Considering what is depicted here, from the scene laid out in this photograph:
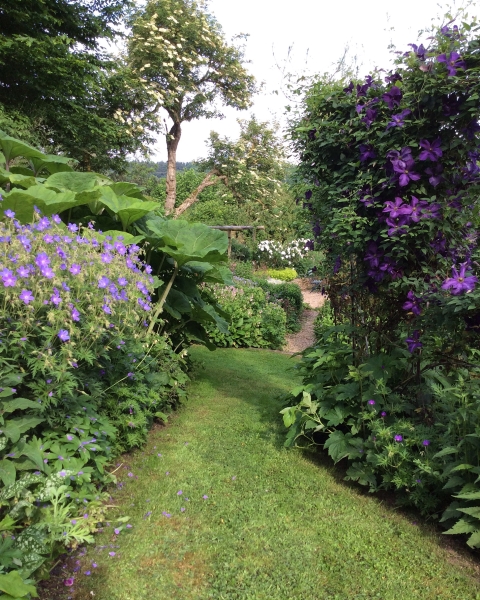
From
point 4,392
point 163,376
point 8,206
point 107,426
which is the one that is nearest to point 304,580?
point 107,426

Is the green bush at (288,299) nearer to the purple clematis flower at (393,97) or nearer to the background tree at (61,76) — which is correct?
the background tree at (61,76)

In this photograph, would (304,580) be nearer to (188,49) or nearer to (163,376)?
(163,376)

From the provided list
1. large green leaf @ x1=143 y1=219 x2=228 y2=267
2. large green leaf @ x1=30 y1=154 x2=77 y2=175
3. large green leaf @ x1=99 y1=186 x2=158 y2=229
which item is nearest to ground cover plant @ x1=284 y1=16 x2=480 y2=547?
large green leaf @ x1=143 y1=219 x2=228 y2=267

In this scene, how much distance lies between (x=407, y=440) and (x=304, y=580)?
943mm

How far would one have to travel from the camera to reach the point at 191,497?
2574mm

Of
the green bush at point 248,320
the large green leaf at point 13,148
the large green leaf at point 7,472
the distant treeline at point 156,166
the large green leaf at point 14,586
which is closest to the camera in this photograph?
the large green leaf at point 14,586

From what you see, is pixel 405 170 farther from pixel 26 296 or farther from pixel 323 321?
pixel 323 321

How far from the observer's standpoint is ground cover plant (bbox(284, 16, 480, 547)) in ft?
7.72

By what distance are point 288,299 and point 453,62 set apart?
8.05m

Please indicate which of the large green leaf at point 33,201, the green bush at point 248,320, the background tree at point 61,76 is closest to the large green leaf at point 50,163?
the large green leaf at point 33,201

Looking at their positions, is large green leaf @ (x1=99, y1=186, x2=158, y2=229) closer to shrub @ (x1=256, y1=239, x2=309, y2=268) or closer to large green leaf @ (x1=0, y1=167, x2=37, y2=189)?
large green leaf @ (x1=0, y1=167, x2=37, y2=189)

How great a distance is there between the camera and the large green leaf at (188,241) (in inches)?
138

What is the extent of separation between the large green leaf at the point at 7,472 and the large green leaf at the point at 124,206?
2091mm

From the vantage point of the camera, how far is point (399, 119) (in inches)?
102
